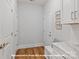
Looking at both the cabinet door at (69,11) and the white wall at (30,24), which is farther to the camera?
the white wall at (30,24)

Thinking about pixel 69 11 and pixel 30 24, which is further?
pixel 30 24

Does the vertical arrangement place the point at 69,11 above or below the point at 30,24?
above

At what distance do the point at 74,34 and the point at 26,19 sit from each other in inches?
192

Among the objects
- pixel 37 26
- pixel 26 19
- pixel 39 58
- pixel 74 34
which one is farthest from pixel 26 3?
pixel 74 34

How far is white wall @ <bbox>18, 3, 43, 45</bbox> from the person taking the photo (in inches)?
293

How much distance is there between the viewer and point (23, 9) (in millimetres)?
7465

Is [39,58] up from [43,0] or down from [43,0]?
down

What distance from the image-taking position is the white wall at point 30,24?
7434 millimetres

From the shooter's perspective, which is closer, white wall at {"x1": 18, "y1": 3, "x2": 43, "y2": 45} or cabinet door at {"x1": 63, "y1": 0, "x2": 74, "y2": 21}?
cabinet door at {"x1": 63, "y1": 0, "x2": 74, "y2": 21}

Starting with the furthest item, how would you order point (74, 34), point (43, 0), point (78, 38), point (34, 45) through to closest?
point (34, 45) → point (43, 0) → point (74, 34) → point (78, 38)

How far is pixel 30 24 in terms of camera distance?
7.58 m

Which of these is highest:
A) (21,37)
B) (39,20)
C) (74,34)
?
(39,20)

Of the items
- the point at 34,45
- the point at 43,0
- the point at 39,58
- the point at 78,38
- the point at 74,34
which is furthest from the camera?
the point at 34,45

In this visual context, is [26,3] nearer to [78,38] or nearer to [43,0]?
[43,0]
